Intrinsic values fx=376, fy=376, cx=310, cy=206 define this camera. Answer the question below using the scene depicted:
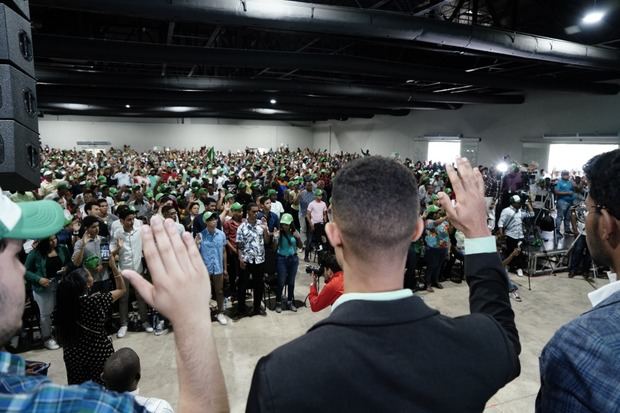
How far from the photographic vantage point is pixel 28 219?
104cm

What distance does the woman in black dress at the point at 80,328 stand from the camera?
3188 mm

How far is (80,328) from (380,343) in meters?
3.24

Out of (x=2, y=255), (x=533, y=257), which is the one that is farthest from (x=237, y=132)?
(x=2, y=255)

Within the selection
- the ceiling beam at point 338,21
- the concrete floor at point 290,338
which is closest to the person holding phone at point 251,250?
the concrete floor at point 290,338

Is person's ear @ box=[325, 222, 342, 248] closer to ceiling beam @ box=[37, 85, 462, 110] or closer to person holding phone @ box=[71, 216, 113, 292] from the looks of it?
person holding phone @ box=[71, 216, 113, 292]

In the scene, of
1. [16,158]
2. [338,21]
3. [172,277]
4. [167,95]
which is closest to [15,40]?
[16,158]

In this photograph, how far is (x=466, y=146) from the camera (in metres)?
20.9

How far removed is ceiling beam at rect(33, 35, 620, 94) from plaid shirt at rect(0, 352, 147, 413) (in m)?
9.45

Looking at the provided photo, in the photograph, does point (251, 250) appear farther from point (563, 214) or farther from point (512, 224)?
point (563, 214)

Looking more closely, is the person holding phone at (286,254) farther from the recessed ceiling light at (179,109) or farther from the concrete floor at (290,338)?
the recessed ceiling light at (179,109)

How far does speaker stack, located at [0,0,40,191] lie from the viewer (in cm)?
219

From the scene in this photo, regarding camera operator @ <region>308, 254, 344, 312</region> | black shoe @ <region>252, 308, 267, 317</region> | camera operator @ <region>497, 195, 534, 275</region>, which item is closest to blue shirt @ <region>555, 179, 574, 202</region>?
camera operator @ <region>497, 195, 534, 275</region>

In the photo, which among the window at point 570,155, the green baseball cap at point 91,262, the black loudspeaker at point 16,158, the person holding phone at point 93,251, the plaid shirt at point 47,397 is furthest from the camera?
the window at point 570,155

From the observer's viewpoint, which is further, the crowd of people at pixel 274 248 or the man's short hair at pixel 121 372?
the man's short hair at pixel 121 372
